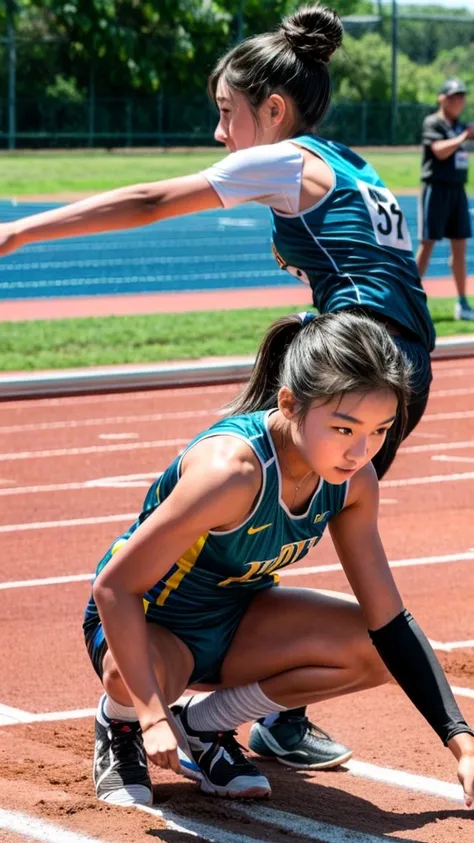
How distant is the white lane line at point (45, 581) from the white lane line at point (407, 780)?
2124mm

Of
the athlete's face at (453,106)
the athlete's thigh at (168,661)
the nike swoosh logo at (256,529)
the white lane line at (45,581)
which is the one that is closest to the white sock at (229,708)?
the athlete's thigh at (168,661)

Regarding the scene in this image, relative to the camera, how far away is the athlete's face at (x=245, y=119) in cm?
395

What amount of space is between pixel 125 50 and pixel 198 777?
1814 inches

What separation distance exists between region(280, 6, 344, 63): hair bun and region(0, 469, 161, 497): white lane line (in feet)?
12.9

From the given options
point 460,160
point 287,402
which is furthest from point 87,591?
point 460,160

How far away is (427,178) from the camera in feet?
43.6

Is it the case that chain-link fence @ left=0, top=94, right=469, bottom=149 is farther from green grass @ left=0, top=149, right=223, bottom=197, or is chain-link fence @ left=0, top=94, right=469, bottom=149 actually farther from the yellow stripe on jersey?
the yellow stripe on jersey

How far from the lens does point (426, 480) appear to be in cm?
779

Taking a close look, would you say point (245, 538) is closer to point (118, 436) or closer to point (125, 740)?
point (125, 740)

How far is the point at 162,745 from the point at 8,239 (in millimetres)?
1189

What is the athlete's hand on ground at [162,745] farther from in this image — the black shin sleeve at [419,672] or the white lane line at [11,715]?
the white lane line at [11,715]

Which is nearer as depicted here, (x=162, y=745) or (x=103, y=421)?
(x=162, y=745)

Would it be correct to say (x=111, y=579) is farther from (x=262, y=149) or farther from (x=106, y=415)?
(x=106, y=415)

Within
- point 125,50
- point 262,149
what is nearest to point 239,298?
point 262,149
